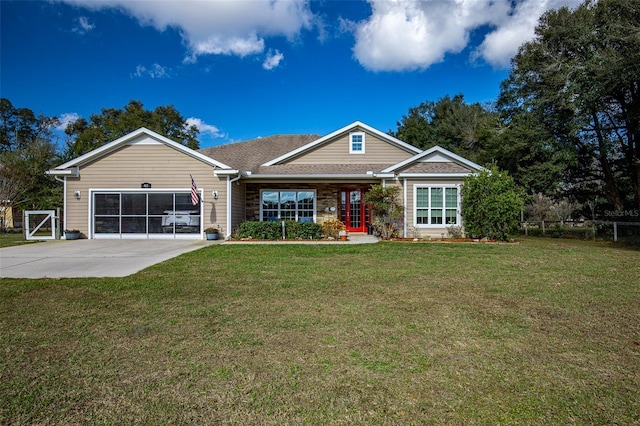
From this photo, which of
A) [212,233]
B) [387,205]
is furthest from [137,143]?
[387,205]

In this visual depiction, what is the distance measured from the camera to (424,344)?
145 inches

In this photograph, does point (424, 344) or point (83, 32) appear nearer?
point (424, 344)

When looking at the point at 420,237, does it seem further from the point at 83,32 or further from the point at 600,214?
the point at 83,32

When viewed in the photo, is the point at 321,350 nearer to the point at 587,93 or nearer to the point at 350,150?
the point at 350,150

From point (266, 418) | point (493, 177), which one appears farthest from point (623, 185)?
point (266, 418)

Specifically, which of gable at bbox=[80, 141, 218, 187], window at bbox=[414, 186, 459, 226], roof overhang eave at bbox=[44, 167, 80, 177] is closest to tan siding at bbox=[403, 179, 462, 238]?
window at bbox=[414, 186, 459, 226]

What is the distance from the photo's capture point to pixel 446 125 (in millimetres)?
34594

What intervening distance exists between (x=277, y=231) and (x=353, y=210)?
15.8 ft

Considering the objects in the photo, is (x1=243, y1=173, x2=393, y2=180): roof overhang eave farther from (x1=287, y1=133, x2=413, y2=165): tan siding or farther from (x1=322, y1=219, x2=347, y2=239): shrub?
(x1=322, y1=219, x2=347, y2=239): shrub

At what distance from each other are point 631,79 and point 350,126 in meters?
12.1

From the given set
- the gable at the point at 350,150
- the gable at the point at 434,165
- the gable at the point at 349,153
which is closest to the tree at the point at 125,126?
the gable at the point at 350,150

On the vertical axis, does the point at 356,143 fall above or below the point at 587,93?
below

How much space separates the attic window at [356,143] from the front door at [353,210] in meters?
2.03

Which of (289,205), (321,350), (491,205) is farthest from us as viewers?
(289,205)
